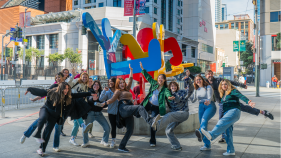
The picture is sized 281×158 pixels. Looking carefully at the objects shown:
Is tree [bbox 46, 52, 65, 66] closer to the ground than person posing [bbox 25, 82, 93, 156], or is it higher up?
higher up

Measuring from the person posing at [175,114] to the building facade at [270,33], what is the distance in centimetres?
3636

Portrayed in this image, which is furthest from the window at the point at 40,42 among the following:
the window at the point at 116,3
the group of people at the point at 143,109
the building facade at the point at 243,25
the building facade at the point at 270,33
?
the building facade at the point at 243,25

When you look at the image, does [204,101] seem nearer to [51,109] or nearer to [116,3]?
[51,109]

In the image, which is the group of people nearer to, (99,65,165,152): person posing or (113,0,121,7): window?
(99,65,165,152): person posing

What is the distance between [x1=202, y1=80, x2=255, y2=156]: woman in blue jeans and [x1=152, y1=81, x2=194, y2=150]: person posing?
0.66m

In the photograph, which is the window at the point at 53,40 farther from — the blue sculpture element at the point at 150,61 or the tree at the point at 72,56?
the blue sculpture element at the point at 150,61

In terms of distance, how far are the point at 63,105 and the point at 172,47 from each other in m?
4.99

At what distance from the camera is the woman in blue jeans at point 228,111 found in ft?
15.9

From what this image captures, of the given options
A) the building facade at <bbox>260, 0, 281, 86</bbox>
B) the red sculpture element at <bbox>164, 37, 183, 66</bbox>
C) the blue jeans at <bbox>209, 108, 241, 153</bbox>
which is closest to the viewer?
the blue jeans at <bbox>209, 108, 241, 153</bbox>

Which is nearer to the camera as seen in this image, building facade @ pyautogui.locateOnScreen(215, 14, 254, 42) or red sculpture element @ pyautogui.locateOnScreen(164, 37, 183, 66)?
red sculpture element @ pyautogui.locateOnScreen(164, 37, 183, 66)

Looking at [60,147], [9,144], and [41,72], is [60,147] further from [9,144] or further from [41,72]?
[41,72]

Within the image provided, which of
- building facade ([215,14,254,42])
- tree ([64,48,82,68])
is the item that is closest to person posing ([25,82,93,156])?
tree ([64,48,82,68])

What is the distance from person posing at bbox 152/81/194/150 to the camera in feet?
17.0

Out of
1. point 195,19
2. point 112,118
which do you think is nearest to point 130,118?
point 112,118
